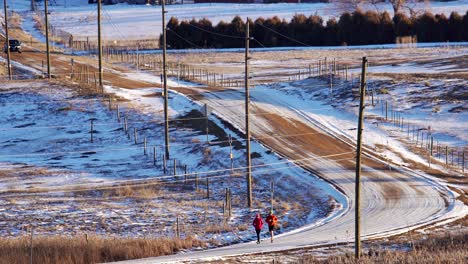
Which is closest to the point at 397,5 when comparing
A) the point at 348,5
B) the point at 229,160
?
the point at 348,5

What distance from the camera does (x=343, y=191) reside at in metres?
34.1

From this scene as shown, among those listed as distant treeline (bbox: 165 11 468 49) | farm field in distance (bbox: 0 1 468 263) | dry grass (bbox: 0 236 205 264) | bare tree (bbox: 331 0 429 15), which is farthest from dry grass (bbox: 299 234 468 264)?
bare tree (bbox: 331 0 429 15)

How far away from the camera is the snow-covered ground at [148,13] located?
109 meters

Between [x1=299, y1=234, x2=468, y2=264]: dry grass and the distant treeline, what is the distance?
6539 centimetres

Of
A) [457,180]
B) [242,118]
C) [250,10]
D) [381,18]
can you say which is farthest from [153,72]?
[250,10]

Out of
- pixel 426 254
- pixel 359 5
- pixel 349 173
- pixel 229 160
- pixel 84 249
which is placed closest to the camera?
pixel 426 254

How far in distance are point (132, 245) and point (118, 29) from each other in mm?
86612

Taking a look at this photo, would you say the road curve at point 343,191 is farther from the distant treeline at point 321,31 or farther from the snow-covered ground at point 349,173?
the distant treeline at point 321,31

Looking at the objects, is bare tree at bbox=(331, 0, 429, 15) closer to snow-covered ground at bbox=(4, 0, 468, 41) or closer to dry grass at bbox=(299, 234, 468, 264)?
snow-covered ground at bbox=(4, 0, 468, 41)

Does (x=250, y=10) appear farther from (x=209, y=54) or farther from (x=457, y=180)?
(x=457, y=180)

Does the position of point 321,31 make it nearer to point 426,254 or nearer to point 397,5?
point 397,5

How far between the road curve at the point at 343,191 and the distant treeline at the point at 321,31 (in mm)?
39713

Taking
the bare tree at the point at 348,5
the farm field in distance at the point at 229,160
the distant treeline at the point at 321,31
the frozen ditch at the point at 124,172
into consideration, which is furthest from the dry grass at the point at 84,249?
the bare tree at the point at 348,5

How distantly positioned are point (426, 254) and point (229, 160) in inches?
791
